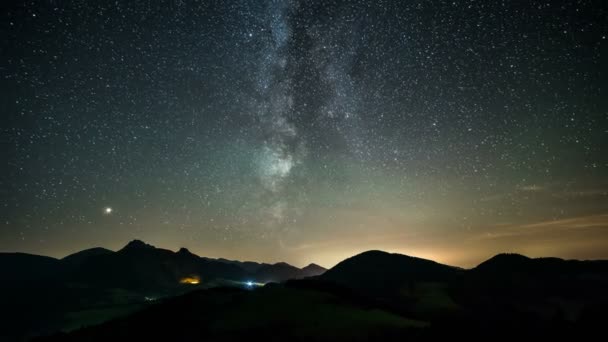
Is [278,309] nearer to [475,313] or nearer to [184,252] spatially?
[475,313]

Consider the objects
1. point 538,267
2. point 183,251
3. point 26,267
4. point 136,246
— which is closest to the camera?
point 538,267

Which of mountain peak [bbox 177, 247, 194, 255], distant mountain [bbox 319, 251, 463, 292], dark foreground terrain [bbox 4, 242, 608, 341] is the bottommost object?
dark foreground terrain [bbox 4, 242, 608, 341]

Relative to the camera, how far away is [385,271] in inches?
4865

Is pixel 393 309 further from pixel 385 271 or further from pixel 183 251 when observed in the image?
pixel 183 251

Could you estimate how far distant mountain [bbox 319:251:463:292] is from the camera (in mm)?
107344

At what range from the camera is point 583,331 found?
28.4 meters

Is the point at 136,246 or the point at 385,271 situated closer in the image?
the point at 385,271

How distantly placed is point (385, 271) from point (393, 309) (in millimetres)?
83254

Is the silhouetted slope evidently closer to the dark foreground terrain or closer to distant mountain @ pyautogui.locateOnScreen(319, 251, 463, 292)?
the dark foreground terrain

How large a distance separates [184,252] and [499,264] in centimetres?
15124

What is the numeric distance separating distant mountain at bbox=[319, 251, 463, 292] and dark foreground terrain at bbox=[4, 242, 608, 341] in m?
1.15

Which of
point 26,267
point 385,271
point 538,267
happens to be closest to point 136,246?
point 26,267

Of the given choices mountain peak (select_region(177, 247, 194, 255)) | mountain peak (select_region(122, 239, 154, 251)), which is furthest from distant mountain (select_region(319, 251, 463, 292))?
mountain peak (select_region(122, 239, 154, 251))

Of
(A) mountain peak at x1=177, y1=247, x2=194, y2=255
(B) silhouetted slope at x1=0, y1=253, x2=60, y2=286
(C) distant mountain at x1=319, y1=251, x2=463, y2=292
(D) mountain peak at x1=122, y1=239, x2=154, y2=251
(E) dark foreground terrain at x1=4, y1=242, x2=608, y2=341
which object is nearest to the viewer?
(E) dark foreground terrain at x1=4, y1=242, x2=608, y2=341
